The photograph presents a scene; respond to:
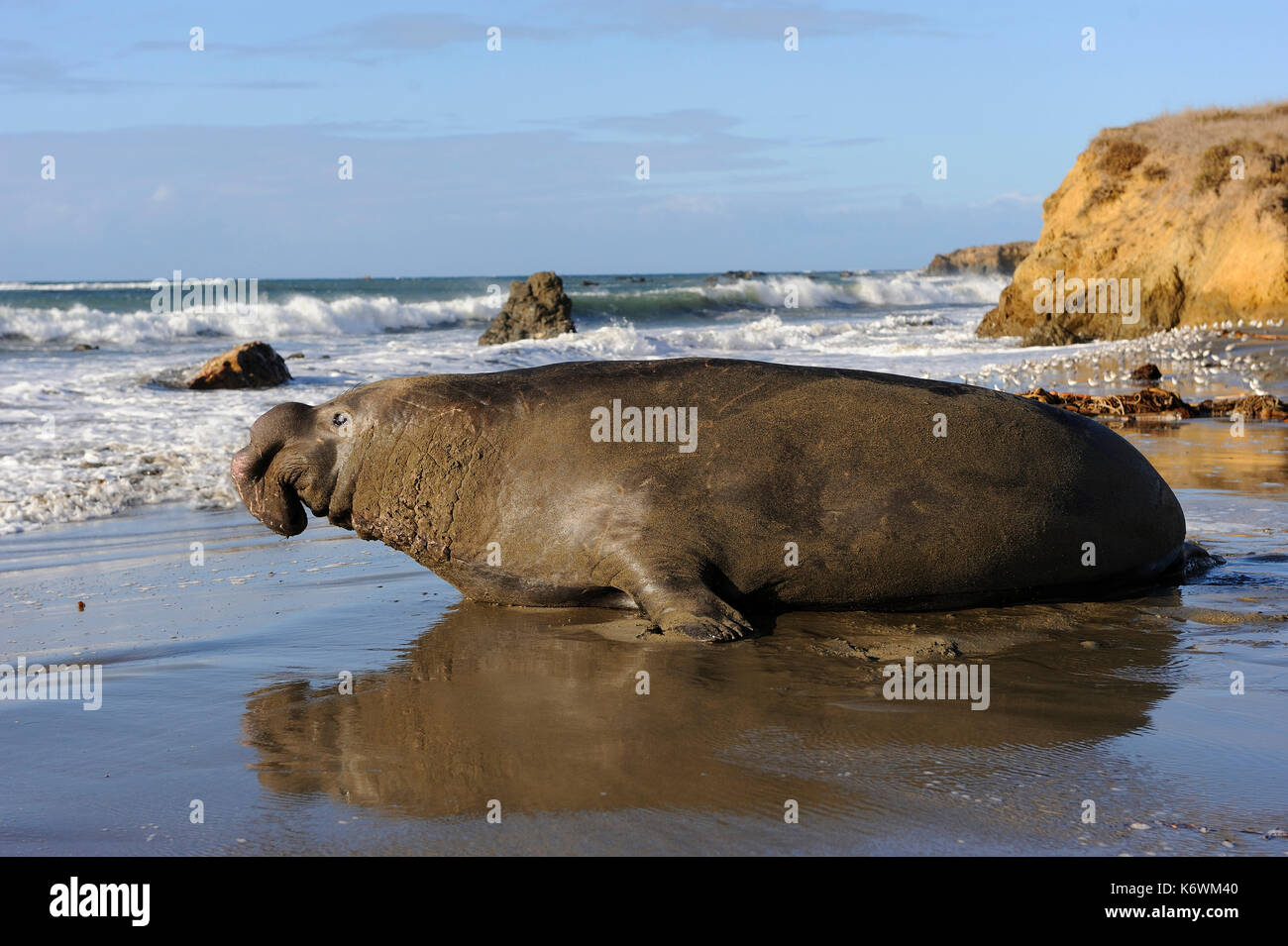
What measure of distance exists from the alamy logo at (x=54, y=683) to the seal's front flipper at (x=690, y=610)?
2086mm

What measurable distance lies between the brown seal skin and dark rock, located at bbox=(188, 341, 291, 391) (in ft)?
35.7

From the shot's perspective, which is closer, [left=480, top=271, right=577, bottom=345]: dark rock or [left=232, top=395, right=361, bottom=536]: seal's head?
[left=232, top=395, right=361, bottom=536]: seal's head

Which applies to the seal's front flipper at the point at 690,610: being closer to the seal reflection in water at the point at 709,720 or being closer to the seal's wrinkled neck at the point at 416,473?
the seal reflection in water at the point at 709,720

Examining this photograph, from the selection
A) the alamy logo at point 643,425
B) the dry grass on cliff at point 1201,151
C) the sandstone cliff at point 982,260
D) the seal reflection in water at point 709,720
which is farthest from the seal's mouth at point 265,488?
the sandstone cliff at point 982,260

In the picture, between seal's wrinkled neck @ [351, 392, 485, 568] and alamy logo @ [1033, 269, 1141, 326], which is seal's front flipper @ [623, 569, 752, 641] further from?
alamy logo @ [1033, 269, 1141, 326]

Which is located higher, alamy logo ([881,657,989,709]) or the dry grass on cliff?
the dry grass on cliff

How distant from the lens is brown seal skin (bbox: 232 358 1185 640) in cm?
521

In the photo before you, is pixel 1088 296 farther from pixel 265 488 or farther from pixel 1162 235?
pixel 265 488

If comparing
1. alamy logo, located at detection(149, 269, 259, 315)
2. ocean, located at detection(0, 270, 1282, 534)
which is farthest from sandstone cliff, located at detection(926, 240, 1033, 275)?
alamy logo, located at detection(149, 269, 259, 315)

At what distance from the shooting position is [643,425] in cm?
545
